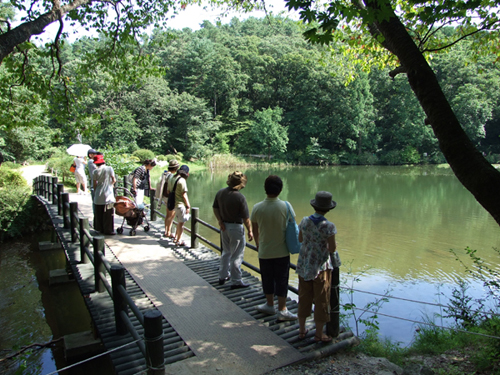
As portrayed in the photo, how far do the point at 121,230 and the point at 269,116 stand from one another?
39.4 meters

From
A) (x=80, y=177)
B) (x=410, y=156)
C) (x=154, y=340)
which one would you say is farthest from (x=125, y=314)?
(x=410, y=156)

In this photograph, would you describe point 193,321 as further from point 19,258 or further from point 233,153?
point 233,153

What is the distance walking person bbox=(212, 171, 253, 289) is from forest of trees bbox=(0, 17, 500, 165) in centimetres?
3415

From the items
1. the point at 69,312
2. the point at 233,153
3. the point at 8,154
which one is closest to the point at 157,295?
the point at 69,312

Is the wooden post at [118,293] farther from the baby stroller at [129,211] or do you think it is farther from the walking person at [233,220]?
the baby stroller at [129,211]

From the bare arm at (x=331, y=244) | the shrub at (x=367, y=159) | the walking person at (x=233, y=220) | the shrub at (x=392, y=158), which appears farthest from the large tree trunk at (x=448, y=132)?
the shrub at (x=392, y=158)

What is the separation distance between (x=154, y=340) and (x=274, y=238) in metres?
1.66

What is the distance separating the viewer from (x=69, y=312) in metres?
6.76

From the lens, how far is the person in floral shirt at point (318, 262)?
359 centimetres

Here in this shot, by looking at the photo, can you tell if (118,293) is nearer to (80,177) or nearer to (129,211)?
(129,211)

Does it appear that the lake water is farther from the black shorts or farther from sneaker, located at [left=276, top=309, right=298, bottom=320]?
the black shorts

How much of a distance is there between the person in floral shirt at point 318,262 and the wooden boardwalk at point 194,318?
0.35 meters

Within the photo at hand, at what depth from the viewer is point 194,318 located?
4266 millimetres

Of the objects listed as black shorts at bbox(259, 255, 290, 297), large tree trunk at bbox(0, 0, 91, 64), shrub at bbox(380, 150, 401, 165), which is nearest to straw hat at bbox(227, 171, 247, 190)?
black shorts at bbox(259, 255, 290, 297)
